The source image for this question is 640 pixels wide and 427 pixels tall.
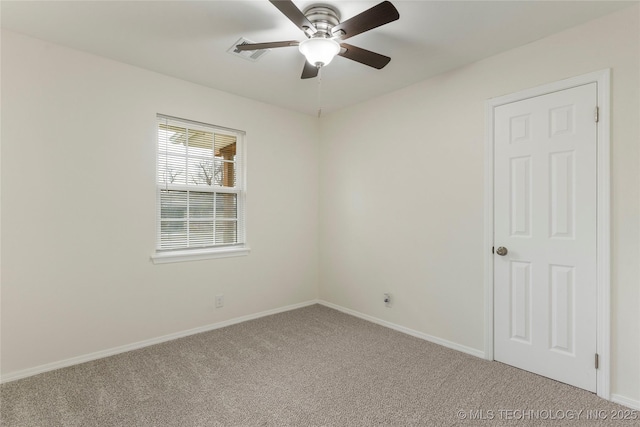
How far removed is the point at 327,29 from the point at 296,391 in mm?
2393

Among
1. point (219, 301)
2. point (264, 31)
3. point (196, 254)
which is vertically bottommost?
point (219, 301)

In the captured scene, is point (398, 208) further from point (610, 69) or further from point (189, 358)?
point (189, 358)

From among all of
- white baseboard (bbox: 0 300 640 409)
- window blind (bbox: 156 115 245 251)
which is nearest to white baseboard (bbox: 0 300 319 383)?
white baseboard (bbox: 0 300 640 409)

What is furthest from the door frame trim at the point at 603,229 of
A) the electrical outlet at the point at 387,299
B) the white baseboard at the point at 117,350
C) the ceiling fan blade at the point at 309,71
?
the white baseboard at the point at 117,350

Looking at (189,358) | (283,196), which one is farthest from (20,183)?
(283,196)

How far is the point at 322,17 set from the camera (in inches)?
78.4

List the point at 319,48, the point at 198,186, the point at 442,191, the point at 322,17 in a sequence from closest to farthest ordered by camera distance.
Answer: the point at 319,48, the point at 322,17, the point at 442,191, the point at 198,186

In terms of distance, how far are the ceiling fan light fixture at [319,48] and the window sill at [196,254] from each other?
2.19m

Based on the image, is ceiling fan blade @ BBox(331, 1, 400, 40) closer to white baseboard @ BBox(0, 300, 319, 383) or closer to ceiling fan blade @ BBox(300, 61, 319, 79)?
ceiling fan blade @ BBox(300, 61, 319, 79)

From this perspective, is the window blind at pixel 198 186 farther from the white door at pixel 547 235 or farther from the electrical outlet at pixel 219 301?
the white door at pixel 547 235

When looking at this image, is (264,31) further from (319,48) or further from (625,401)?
(625,401)

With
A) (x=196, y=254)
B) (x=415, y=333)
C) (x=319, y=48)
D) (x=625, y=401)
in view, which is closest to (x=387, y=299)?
(x=415, y=333)

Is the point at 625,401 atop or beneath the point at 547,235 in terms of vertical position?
beneath

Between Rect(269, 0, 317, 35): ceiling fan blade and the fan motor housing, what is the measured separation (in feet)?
0.31
